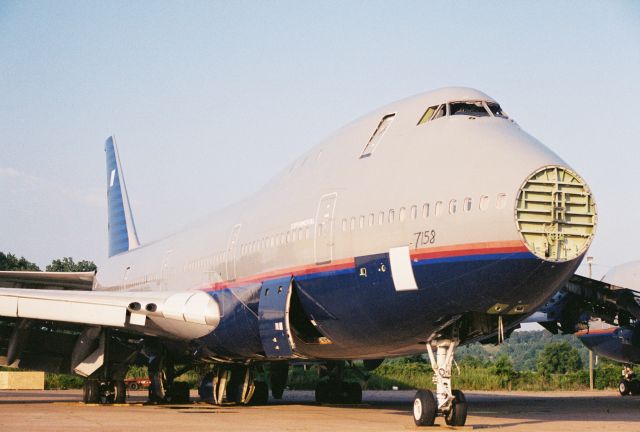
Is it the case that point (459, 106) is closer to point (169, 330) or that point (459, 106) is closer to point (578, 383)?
point (169, 330)

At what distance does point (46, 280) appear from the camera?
28.4 m

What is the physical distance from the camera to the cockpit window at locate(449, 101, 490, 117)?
15242 millimetres

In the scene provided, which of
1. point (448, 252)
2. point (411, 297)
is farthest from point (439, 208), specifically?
point (411, 297)

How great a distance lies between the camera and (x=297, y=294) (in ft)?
56.2

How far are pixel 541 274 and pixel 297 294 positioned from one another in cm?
567

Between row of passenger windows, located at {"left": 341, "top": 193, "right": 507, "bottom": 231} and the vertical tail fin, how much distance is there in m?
22.4

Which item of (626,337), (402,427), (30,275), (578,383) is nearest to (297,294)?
(402,427)

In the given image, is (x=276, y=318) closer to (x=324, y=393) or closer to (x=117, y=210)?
(x=324, y=393)

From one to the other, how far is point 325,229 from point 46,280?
15.0m

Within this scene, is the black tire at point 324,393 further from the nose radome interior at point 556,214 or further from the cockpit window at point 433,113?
the nose radome interior at point 556,214

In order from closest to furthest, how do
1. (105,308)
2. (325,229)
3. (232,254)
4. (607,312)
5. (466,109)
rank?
(466,109)
(325,229)
(232,254)
(105,308)
(607,312)

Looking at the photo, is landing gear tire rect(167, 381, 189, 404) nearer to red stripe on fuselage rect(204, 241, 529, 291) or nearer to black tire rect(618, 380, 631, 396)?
red stripe on fuselage rect(204, 241, 529, 291)

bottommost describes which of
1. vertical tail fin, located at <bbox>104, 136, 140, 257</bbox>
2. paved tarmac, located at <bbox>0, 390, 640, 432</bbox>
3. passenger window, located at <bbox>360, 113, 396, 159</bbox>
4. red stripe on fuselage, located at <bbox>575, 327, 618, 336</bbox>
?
paved tarmac, located at <bbox>0, 390, 640, 432</bbox>

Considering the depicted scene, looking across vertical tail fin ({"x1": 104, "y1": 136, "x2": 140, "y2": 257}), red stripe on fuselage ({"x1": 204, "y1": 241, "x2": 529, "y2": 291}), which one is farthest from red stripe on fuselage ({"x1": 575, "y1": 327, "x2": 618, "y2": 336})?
red stripe on fuselage ({"x1": 204, "y1": 241, "x2": 529, "y2": 291})
